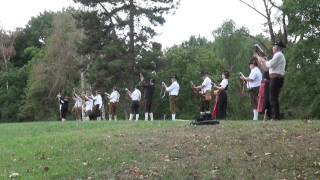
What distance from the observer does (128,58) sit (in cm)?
5425

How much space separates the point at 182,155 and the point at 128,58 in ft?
137

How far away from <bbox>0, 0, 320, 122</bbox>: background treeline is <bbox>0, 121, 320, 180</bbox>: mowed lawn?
26492 millimetres

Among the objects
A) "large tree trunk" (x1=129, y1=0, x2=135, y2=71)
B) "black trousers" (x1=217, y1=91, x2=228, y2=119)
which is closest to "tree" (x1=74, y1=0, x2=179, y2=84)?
"large tree trunk" (x1=129, y1=0, x2=135, y2=71)

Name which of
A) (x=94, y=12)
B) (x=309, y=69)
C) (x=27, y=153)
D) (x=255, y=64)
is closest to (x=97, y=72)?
(x=94, y=12)

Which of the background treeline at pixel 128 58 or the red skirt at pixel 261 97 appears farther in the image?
the background treeline at pixel 128 58

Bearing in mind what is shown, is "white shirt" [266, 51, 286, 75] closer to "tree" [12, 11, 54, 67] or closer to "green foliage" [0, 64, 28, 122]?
"green foliage" [0, 64, 28, 122]

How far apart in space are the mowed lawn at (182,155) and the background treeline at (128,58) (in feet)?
86.9

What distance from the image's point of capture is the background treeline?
155 feet

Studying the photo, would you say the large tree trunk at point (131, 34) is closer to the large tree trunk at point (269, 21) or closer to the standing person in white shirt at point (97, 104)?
the large tree trunk at point (269, 21)

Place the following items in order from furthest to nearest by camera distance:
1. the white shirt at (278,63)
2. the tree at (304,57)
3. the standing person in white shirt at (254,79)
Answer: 1. the tree at (304,57)
2. the standing person in white shirt at (254,79)
3. the white shirt at (278,63)

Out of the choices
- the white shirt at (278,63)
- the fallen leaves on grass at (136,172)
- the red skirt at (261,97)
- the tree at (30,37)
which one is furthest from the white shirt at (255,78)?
the tree at (30,37)

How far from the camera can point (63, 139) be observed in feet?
56.8

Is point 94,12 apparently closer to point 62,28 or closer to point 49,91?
point 62,28

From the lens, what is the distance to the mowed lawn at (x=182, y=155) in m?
11.2
